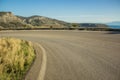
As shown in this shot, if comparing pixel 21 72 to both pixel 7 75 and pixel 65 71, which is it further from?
pixel 65 71

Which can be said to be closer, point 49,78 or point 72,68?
point 49,78

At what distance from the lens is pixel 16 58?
8.95 m

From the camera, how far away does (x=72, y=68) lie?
7.59 metres

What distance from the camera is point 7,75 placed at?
6926mm

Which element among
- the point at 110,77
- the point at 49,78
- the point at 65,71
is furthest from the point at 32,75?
the point at 110,77

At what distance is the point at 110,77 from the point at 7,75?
134 inches

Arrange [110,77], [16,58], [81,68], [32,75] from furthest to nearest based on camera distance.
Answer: [16,58]
[81,68]
[32,75]
[110,77]

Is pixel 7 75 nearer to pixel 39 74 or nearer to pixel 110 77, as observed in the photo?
pixel 39 74

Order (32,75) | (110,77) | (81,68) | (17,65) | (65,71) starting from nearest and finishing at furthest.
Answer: (110,77) < (32,75) < (65,71) < (81,68) < (17,65)

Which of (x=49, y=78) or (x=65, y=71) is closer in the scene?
(x=49, y=78)

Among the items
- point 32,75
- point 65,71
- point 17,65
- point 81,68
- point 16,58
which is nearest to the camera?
point 32,75

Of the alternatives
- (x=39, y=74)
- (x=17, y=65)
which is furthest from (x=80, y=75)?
(x=17, y=65)

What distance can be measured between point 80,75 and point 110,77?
93 centimetres

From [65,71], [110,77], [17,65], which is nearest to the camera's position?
[110,77]
